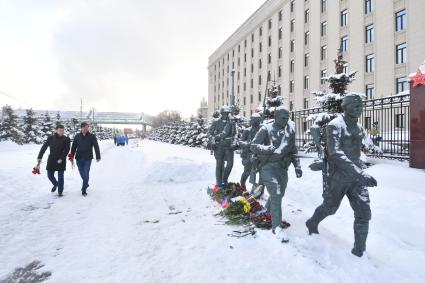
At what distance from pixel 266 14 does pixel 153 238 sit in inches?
1853

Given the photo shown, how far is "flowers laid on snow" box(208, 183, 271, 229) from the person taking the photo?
5.16 m

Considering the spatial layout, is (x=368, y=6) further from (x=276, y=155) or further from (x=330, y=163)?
(x=330, y=163)

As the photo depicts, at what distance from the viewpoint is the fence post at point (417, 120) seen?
24.7ft

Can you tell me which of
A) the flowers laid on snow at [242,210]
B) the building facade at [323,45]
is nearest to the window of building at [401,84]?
the building facade at [323,45]

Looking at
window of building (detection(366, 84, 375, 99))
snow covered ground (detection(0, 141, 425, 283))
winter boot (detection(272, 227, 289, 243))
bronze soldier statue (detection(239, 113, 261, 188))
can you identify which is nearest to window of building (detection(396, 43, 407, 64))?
window of building (detection(366, 84, 375, 99))

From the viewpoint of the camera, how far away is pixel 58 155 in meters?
7.92

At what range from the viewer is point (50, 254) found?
418cm

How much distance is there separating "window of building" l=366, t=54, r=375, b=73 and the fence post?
22716 mm

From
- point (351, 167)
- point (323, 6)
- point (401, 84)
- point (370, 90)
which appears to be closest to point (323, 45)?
point (323, 6)

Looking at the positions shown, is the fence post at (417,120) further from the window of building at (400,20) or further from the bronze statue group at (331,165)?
the window of building at (400,20)

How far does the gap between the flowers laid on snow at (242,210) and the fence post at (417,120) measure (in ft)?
14.5

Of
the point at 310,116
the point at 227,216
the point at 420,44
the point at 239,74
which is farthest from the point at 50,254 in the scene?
the point at 239,74

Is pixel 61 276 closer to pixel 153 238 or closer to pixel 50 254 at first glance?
pixel 50 254

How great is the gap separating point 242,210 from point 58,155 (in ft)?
16.6
